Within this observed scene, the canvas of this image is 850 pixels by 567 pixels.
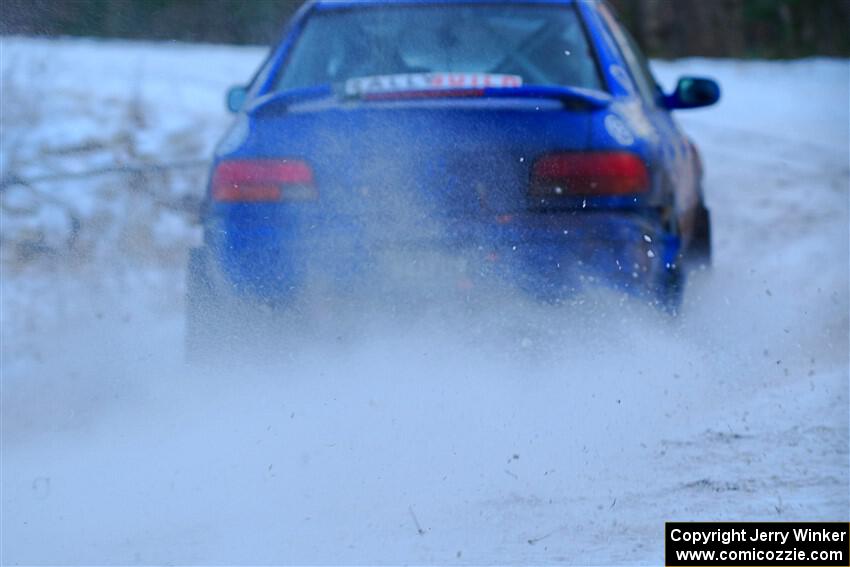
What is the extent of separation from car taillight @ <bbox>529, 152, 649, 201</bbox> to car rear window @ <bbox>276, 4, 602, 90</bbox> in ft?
1.89

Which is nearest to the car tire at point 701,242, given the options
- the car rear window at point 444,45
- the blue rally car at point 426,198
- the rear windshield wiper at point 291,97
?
the car rear window at point 444,45

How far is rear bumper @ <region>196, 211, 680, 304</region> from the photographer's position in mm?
3883

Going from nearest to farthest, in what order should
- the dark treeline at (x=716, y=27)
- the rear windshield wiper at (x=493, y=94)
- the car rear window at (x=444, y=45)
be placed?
1. the rear windshield wiper at (x=493, y=94)
2. the car rear window at (x=444, y=45)
3. the dark treeline at (x=716, y=27)

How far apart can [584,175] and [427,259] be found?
1.90ft

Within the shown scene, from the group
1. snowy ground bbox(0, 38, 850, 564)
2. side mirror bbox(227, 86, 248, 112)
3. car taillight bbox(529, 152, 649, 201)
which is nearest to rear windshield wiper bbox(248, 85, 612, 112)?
car taillight bbox(529, 152, 649, 201)

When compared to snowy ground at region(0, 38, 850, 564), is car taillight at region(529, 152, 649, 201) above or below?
above

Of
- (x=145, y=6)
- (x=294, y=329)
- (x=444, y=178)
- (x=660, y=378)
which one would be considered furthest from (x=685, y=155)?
(x=145, y=6)

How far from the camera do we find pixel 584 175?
3.98 m

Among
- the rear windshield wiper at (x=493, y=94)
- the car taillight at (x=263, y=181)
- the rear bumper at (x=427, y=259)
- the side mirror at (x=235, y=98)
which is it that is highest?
the rear windshield wiper at (x=493, y=94)

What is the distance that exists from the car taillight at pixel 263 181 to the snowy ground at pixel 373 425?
1.58ft

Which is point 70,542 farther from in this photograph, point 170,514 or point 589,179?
point 589,179

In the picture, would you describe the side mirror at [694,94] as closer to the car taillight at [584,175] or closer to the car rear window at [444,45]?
the car rear window at [444,45]

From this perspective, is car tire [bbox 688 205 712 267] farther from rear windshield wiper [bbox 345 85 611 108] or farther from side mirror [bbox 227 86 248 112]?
side mirror [bbox 227 86 248 112]

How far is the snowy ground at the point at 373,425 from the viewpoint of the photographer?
138 inches
